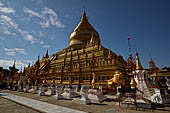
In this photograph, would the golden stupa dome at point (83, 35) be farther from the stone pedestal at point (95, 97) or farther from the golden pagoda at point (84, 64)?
the stone pedestal at point (95, 97)

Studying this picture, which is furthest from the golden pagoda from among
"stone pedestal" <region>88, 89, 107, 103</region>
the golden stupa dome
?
"stone pedestal" <region>88, 89, 107, 103</region>

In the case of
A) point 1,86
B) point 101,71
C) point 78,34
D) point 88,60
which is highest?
point 78,34

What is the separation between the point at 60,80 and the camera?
Result: 2320cm

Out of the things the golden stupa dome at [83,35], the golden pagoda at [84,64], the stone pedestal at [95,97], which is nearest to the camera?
the stone pedestal at [95,97]

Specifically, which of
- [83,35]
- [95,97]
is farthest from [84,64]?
[83,35]

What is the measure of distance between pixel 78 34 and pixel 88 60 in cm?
1367

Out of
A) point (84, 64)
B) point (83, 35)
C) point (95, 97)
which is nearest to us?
point (95, 97)

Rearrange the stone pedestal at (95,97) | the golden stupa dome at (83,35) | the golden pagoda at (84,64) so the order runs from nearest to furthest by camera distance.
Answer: the stone pedestal at (95,97)
the golden pagoda at (84,64)
the golden stupa dome at (83,35)

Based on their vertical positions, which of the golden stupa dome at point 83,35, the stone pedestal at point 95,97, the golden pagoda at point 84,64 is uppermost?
the golden stupa dome at point 83,35

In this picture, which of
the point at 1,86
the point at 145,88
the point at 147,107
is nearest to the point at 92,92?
the point at 147,107

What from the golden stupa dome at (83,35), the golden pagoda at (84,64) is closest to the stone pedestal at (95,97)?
the golden pagoda at (84,64)

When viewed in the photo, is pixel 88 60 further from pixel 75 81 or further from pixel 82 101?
pixel 82 101

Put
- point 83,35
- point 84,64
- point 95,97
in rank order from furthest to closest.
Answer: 1. point 83,35
2. point 84,64
3. point 95,97

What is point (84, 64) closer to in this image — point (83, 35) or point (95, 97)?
point (95, 97)
